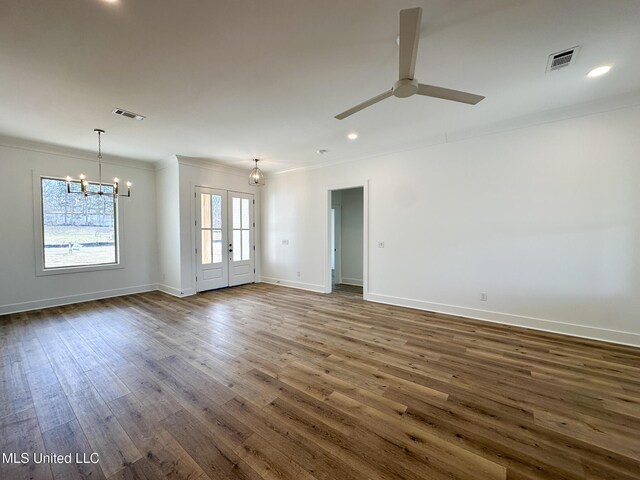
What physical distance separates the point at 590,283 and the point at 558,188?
4.21ft

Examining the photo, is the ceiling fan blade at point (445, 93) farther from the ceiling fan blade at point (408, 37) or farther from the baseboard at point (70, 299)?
the baseboard at point (70, 299)

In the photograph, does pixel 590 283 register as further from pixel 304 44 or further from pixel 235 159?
pixel 235 159

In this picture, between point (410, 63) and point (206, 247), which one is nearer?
point (410, 63)

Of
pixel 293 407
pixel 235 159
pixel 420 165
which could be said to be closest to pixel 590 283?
pixel 420 165

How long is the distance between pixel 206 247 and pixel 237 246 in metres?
0.82

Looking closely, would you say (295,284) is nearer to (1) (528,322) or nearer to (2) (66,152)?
(1) (528,322)

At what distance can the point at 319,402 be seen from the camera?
2.13 meters

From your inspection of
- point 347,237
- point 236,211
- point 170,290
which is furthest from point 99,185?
point 347,237

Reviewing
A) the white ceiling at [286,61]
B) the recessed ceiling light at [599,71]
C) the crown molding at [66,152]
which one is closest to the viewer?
the white ceiling at [286,61]

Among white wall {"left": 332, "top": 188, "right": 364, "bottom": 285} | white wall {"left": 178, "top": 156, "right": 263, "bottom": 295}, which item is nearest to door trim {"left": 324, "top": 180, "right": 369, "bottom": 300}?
white wall {"left": 332, "top": 188, "right": 364, "bottom": 285}

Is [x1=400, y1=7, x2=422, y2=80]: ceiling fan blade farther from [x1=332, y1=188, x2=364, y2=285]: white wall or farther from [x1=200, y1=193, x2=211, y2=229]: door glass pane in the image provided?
[x1=200, y1=193, x2=211, y2=229]: door glass pane

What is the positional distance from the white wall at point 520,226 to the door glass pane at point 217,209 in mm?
3110

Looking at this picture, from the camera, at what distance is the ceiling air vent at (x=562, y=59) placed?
88.4 inches

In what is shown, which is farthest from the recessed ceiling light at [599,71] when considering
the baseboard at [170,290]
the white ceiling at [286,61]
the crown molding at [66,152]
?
the crown molding at [66,152]
